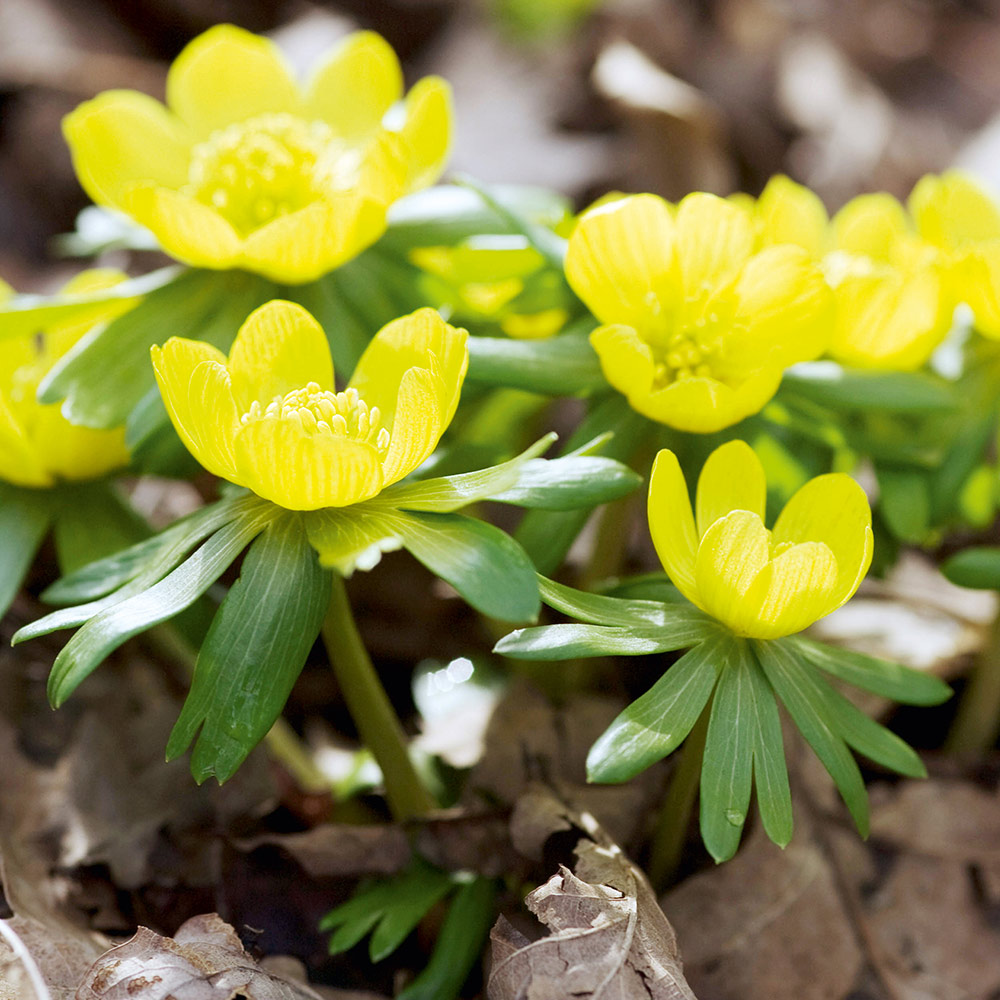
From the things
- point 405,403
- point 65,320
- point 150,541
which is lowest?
point 150,541

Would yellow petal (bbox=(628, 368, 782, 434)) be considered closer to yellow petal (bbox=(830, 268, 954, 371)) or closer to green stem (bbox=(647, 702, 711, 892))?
yellow petal (bbox=(830, 268, 954, 371))

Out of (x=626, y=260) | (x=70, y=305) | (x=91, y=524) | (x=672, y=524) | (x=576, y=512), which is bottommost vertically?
(x=91, y=524)

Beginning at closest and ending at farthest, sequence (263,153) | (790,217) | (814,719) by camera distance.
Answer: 1. (814,719)
2. (263,153)
3. (790,217)

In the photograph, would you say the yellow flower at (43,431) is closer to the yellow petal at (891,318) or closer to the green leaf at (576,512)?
the green leaf at (576,512)

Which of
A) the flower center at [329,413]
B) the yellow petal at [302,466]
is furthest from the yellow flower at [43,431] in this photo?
the yellow petal at [302,466]

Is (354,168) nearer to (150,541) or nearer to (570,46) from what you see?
(150,541)

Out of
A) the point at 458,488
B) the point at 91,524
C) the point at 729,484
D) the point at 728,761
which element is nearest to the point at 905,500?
the point at 729,484

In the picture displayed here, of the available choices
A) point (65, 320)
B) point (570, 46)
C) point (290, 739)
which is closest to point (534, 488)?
point (65, 320)

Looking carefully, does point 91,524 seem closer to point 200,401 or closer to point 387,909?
point 200,401
